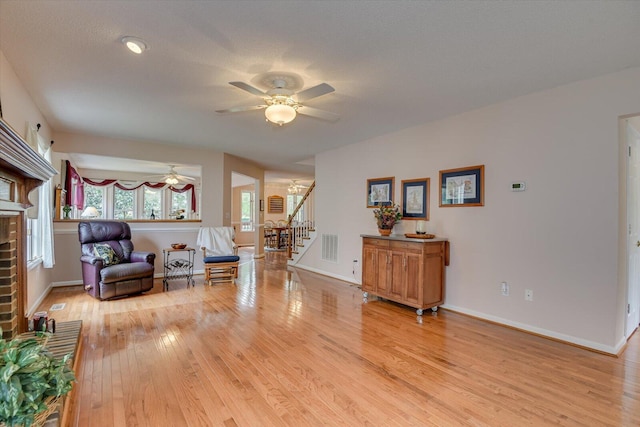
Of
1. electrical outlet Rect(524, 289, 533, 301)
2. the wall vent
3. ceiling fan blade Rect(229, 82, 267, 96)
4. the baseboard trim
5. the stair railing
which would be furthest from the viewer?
the stair railing

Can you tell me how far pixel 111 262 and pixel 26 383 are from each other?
380 cm

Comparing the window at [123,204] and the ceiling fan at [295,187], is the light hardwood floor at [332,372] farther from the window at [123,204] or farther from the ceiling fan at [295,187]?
the ceiling fan at [295,187]

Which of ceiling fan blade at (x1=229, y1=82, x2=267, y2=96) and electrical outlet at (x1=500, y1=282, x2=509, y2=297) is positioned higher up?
ceiling fan blade at (x1=229, y1=82, x2=267, y2=96)

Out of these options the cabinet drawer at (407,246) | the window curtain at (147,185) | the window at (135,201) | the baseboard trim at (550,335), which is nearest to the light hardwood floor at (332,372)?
the baseboard trim at (550,335)

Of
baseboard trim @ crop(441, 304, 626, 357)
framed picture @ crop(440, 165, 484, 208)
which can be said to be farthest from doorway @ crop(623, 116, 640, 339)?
framed picture @ crop(440, 165, 484, 208)

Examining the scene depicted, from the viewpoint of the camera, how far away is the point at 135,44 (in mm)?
2299

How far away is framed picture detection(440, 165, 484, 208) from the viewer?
3656mm

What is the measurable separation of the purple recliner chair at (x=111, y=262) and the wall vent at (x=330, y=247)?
304cm

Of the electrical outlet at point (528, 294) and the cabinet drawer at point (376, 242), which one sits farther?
the cabinet drawer at point (376, 242)

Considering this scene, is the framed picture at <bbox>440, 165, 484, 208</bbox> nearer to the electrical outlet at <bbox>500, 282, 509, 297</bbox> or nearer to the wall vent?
the electrical outlet at <bbox>500, 282, 509, 297</bbox>

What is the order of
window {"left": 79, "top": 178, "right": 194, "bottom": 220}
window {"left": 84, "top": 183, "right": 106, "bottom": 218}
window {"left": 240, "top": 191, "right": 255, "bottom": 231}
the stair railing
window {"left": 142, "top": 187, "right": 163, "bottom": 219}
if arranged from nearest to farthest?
the stair railing
window {"left": 84, "top": 183, "right": 106, "bottom": 218}
window {"left": 79, "top": 178, "right": 194, "bottom": 220}
window {"left": 142, "top": 187, "right": 163, "bottom": 219}
window {"left": 240, "top": 191, "right": 255, "bottom": 231}

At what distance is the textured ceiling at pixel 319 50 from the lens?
1.94m

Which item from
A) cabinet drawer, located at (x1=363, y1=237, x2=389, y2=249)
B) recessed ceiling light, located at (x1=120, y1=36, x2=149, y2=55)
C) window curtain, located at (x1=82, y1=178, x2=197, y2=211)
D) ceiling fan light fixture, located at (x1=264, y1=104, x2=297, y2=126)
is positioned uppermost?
recessed ceiling light, located at (x1=120, y1=36, x2=149, y2=55)

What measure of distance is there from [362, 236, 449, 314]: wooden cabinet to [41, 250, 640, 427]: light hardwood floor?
0.23 meters
